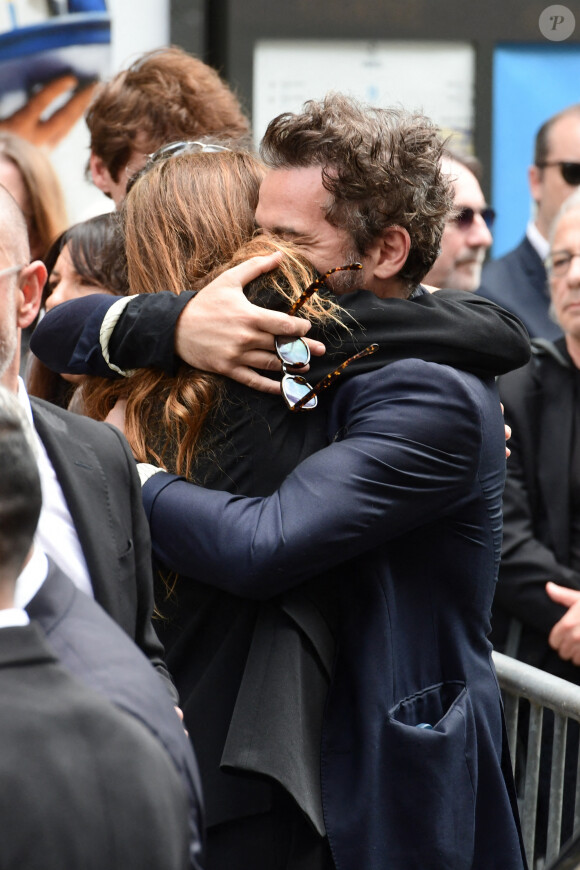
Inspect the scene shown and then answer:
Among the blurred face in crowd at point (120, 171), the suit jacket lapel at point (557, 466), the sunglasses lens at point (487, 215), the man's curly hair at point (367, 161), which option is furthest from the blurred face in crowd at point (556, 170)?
the man's curly hair at point (367, 161)

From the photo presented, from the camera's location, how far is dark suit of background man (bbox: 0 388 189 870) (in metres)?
1.01

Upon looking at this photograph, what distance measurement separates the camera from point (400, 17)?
5.66 m

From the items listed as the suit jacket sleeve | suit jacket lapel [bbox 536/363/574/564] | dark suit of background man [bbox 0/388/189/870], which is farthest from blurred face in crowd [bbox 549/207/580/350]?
dark suit of background man [bbox 0/388/189/870]

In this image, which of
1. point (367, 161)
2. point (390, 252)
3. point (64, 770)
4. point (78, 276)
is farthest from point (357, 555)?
point (78, 276)

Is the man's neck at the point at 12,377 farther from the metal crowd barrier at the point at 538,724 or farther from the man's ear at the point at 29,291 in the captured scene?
the metal crowd barrier at the point at 538,724

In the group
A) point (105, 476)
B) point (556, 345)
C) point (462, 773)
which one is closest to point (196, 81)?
point (556, 345)

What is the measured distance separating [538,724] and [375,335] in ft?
4.29

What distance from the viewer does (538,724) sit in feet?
9.18

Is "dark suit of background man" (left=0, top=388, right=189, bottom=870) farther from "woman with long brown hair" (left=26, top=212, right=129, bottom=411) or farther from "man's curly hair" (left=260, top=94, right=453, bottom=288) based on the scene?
"woman with long brown hair" (left=26, top=212, right=129, bottom=411)

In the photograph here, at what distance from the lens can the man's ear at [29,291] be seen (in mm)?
1949

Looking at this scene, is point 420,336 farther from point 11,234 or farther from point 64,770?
point 64,770

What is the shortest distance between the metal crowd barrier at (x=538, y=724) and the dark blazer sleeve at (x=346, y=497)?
3.29 feet

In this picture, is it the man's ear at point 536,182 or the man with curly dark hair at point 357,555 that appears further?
the man's ear at point 536,182

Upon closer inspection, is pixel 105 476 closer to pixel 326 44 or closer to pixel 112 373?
pixel 112 373
